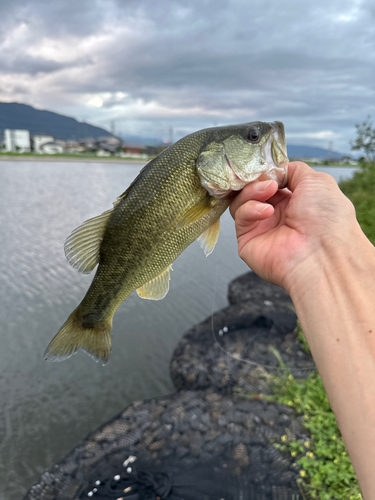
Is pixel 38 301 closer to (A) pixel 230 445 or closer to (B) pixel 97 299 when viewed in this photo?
(A) pixel 230 445

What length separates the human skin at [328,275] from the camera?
133cm

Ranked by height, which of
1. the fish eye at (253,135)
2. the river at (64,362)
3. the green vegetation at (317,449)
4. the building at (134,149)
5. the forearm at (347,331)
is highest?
the building at (134,149)

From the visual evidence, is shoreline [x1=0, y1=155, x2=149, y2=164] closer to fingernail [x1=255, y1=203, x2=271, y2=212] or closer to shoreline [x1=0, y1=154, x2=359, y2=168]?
shoreline [x1=0, y1=154, x2=359, y2=168]

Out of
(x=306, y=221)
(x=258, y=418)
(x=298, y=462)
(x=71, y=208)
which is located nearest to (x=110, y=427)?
(x=258, y=418)

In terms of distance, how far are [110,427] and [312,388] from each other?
2.73 metres

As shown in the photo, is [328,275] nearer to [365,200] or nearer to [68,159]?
[365,200]

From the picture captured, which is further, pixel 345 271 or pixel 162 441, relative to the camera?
pixel 162 441

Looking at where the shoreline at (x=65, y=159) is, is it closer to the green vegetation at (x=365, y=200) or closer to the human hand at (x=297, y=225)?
the green vegetation at (x=365, y=200)

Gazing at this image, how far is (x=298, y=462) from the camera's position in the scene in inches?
136

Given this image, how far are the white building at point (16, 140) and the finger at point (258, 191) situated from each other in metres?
103

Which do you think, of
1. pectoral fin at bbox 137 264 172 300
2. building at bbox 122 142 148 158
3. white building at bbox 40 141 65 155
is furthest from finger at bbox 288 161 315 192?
white building at bbox 40 141 65 155

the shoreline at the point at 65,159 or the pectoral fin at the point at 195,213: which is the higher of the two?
the shoreline at the point at 65,159

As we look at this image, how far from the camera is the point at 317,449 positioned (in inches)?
141

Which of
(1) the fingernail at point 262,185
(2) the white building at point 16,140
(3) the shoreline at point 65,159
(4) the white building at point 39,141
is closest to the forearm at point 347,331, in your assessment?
(1) the fingernail at point 262,185
